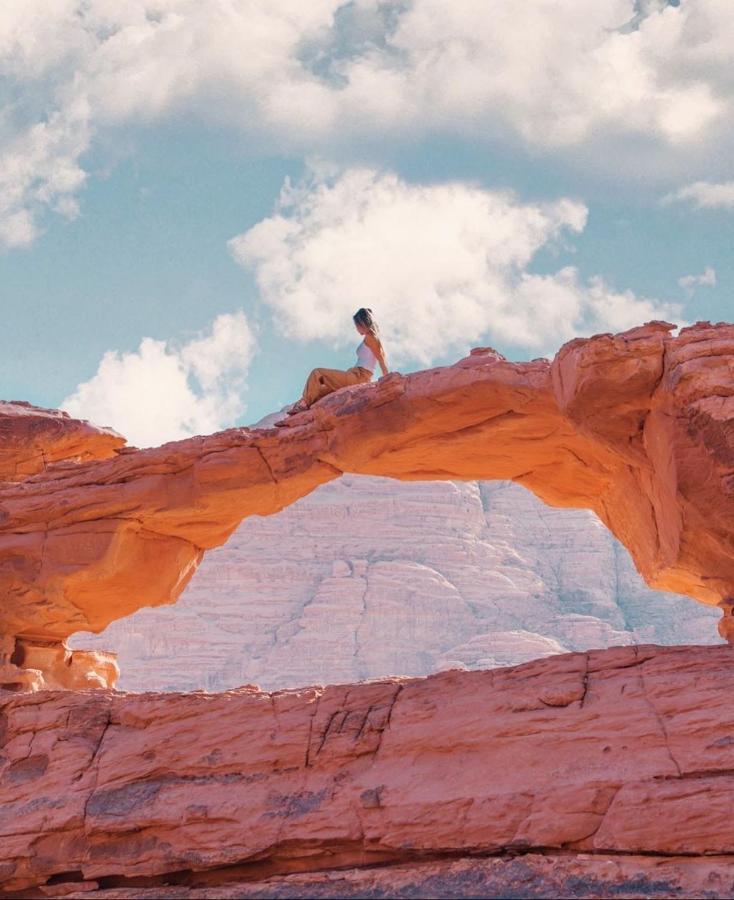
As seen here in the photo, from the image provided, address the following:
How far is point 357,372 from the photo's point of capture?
17375 millimetres

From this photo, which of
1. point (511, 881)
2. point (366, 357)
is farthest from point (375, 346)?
point (511, 881)

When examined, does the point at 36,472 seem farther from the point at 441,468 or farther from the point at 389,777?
the point at 389,777

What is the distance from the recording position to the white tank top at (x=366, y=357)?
17578 millimetres

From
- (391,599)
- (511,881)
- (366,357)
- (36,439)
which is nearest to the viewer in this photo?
(511,881)

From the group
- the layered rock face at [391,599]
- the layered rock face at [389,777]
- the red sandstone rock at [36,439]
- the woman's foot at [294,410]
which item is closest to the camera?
the layered rock face at [389,777]

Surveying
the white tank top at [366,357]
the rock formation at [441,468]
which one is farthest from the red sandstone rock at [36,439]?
the white tank top at [366,357]

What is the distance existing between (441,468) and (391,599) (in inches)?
2255

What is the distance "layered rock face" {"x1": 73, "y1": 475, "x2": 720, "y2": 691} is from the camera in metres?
69.4

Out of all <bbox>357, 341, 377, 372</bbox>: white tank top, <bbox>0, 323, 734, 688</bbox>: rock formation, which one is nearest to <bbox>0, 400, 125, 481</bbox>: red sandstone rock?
<bbox>0, 323, 734, 688</bbox>: rock formation

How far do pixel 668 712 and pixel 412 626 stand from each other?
61.1 meters

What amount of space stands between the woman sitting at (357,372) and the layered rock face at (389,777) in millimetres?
4520

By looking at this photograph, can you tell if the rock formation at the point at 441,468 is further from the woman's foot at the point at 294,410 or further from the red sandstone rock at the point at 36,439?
the red sandstone rock at the point at 36,439

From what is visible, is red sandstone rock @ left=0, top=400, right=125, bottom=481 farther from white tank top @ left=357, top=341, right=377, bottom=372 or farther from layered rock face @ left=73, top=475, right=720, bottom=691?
layered rock face @ left=73, top=475, right=720, bottom=691

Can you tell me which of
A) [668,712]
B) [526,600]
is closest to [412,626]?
[526,600]
